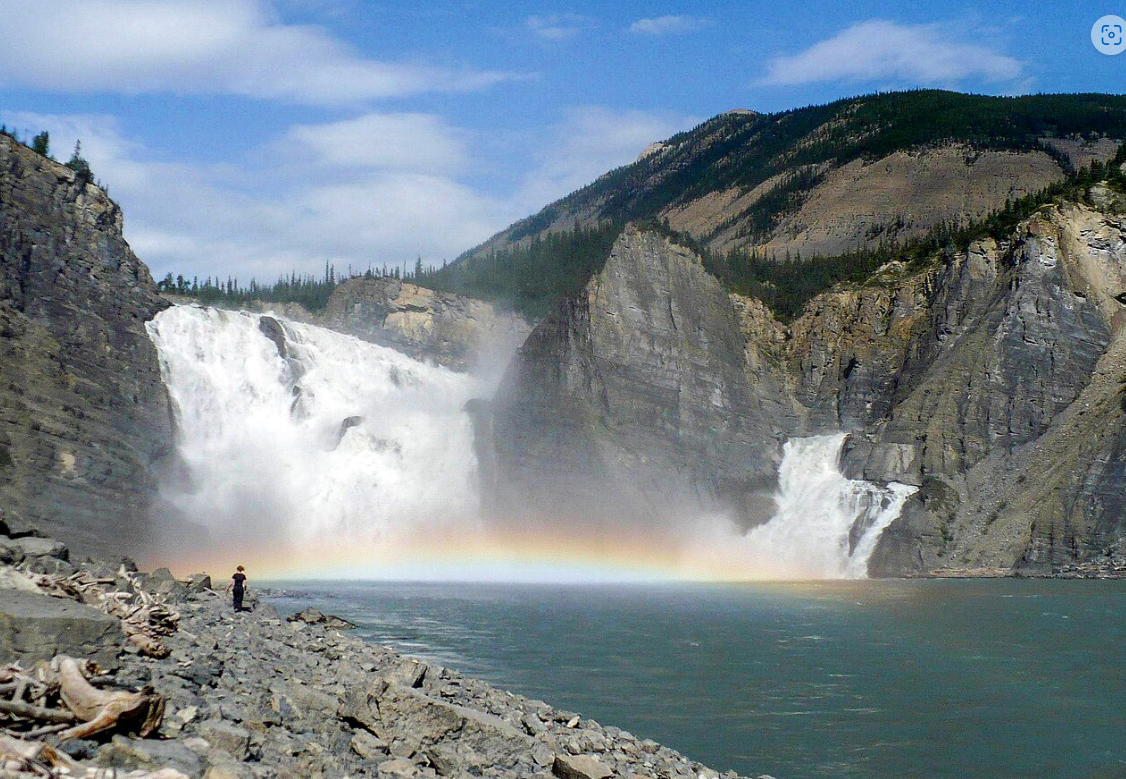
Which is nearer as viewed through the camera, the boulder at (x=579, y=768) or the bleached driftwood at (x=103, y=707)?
the bleached driftwood at (x=103, y=707)

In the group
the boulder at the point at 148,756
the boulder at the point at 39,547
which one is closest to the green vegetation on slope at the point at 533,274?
the boulder at the point at 39,547

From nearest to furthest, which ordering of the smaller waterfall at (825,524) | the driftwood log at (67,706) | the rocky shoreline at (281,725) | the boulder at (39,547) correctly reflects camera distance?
the driftwood log at (67,706), the rocky shoreline at (281,725), the boulder at (39,547), the smaller waterfall at (825,524)

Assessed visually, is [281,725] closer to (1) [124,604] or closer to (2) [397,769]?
(2) [397,769]

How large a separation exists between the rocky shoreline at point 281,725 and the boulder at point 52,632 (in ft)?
0.06

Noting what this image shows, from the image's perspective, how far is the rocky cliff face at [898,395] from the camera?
7494 centimetres

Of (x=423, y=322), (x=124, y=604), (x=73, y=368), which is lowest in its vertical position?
(x=124, y=604)

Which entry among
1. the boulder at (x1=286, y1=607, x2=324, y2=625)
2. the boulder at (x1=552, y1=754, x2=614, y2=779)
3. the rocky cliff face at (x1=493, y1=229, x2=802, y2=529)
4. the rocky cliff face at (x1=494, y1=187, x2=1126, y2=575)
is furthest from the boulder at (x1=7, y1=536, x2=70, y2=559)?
the rocky cliff face at (x1=494, y1=187, x2=1126, y2=575)

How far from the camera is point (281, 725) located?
44.0ft

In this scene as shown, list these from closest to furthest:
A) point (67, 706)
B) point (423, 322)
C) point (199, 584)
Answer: point (67, 706)
point (199, 584)
point (423, 322)

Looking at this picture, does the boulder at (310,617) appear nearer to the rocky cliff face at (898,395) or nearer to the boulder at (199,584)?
the boulder at (199,584)

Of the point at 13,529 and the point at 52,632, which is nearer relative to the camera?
the point at 52,632

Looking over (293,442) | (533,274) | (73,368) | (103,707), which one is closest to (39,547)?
(103,707)

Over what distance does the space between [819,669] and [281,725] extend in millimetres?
19877

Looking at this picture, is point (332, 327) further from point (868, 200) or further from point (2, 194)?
point (868, 200)
